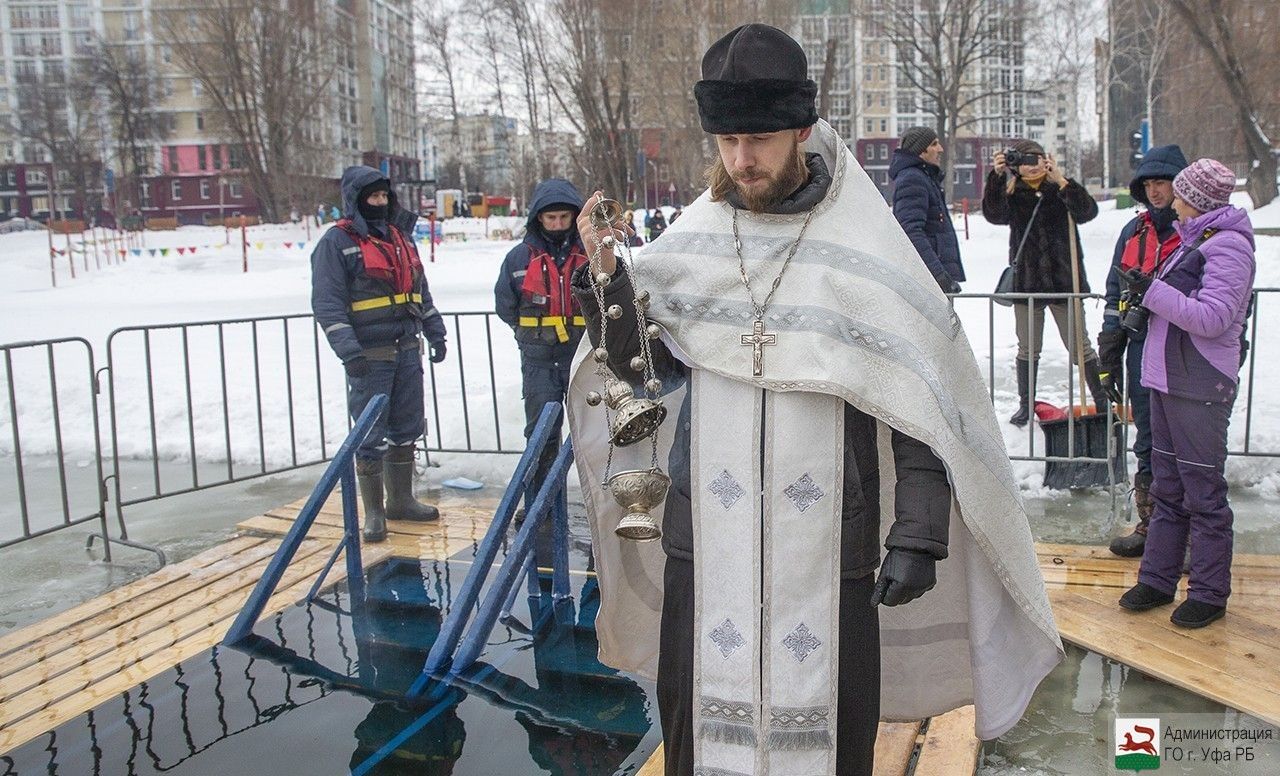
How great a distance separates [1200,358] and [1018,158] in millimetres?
3465


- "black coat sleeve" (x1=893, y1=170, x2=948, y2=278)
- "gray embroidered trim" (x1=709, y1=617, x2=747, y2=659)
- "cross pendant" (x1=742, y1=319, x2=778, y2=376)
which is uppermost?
"black coat sleeve" (x1=893, y1=170, x2=948, y2=278)

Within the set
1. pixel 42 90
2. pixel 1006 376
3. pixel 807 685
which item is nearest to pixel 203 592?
pixel 807 685

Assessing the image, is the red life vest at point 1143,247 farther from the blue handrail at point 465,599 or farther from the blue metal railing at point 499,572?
the blue handrail at point 465,599

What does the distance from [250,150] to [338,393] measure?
155ft

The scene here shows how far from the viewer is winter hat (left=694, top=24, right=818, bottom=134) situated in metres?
2.24

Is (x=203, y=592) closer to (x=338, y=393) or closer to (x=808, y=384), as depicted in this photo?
(x=808, y=384)

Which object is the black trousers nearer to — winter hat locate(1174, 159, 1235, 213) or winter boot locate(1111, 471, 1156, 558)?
winter hat locate(1174, 159, 1235, 213)

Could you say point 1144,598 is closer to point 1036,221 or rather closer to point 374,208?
point 1036,221

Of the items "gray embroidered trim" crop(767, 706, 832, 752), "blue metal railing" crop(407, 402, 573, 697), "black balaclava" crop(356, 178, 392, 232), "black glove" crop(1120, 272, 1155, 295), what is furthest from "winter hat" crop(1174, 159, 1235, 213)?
"black balaclava" crop(356, 178, 392, 232)

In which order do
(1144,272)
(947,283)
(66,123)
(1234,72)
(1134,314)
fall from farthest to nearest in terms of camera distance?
(66,123), (1234,72), (947,283), (1144,272), (1134,314)

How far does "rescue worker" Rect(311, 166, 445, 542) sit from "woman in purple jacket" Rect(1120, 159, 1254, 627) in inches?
158

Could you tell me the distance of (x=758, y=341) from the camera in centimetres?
230

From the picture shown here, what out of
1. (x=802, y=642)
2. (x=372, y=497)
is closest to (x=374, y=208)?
(x=372, y=497)

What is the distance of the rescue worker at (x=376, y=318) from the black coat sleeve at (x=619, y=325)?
3866mm
